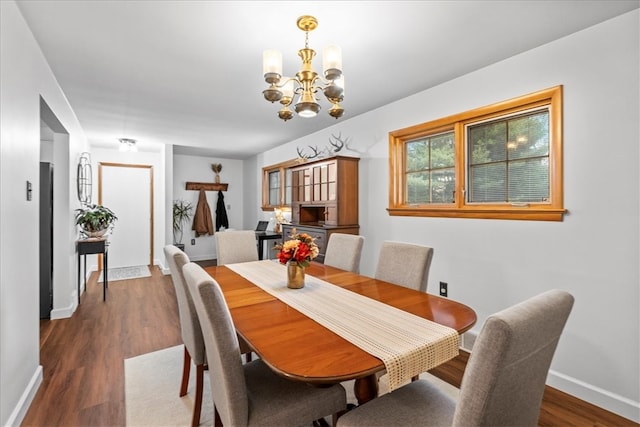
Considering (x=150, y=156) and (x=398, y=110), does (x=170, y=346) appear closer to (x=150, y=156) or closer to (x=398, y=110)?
(x=398, y=110)

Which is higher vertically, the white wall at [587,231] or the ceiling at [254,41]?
the ceiling at [254,41]

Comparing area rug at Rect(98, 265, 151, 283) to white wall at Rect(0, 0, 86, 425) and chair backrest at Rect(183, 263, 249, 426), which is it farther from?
chair backrest at Rect(183, 263, 249, 426)

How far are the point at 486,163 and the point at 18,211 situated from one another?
335 centimetres

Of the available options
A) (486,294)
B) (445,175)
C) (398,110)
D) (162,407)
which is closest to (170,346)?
(162,407)

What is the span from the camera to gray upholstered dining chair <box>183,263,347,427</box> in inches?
44.7

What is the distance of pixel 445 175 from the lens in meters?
3.02

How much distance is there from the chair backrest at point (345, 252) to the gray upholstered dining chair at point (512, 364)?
1638 millimetres

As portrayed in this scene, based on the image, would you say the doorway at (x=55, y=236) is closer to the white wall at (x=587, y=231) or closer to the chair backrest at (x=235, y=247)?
the chair backrest at (x=235, y=247)

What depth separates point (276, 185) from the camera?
593 cm

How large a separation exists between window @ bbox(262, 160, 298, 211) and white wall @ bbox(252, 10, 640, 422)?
3.32 meters

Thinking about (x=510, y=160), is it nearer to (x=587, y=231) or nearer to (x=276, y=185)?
(x=587, y=231)

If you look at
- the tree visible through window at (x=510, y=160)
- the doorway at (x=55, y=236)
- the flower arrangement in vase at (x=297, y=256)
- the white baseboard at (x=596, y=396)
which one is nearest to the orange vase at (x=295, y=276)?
the flower arrangement in vase at (x=297, y=256)

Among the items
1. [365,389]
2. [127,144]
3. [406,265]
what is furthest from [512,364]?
[127,144]

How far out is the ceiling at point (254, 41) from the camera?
1800mm
